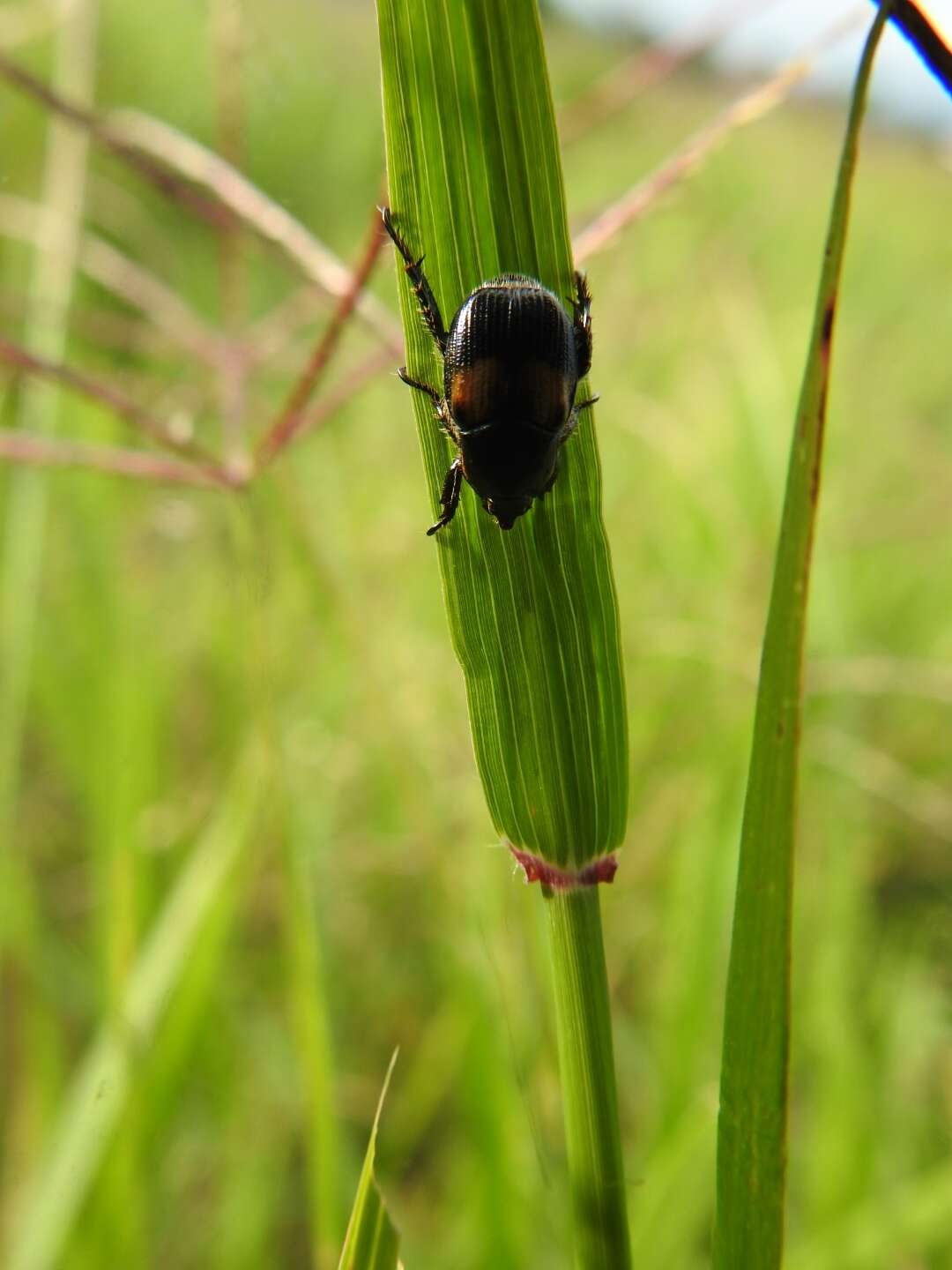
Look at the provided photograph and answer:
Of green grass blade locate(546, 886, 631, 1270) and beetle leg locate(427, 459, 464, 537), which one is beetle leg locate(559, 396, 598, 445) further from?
green grass blade locate(546, 886, 631, 1270)

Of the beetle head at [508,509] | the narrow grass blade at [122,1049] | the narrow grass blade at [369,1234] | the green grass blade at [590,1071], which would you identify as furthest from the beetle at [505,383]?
the narrow grass blade at [122,1049]

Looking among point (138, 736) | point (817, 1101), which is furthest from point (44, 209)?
point (817, 1101)

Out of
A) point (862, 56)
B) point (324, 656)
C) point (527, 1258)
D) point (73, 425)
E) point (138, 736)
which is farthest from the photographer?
point (324, 656)

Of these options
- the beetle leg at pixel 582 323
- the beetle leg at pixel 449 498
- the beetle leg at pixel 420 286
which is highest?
the beetle leg at pixel 582 323

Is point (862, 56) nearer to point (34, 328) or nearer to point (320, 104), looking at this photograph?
point (34, 328)

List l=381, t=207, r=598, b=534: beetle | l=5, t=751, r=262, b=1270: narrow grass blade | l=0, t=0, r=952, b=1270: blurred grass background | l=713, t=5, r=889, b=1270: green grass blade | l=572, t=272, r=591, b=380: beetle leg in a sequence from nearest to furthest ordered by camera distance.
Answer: l=713, t=5, r=889, b=1270: green grass blade < l=381, t=207, r=598, b=534: beetle < l=572, t=272, r=591, b=380: beetle leg < l=5, t=751, r=262, b=1270: narrow grass blade < l=0, t=0, r=952, b=1270: blurred grass background

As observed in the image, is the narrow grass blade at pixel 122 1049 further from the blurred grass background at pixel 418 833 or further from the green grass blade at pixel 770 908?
the green grass blade at pixel 770 908

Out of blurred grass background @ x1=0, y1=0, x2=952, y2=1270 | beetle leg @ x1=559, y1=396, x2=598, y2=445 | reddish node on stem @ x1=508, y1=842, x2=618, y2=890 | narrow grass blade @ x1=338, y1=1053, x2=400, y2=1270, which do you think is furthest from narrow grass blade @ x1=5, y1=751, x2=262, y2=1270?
beetle leg @ x1=559, y1=396, x2=598, y2=445
